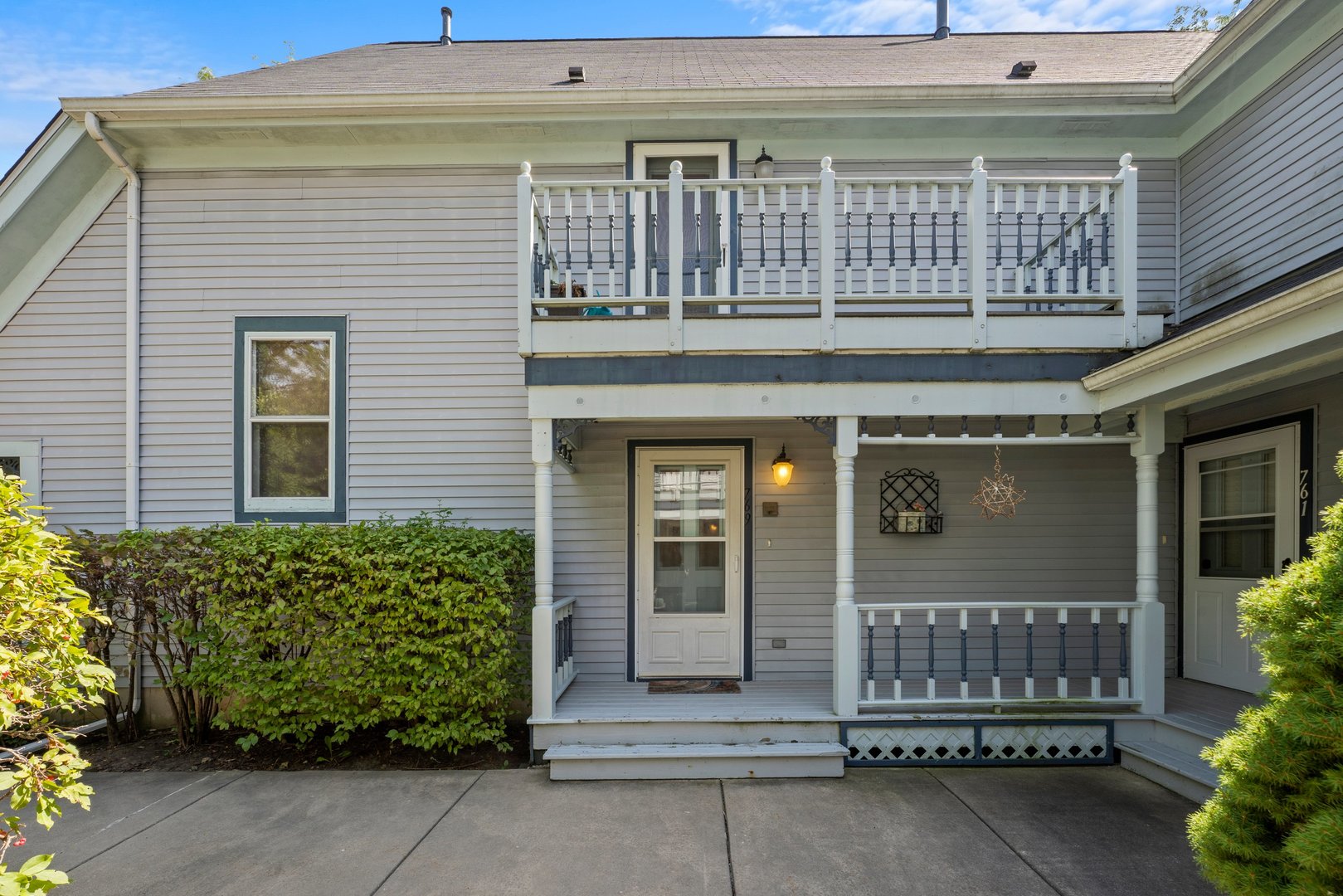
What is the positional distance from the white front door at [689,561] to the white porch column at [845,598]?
4.26ft

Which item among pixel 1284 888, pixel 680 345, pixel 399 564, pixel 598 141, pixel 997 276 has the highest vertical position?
pixel 598 141

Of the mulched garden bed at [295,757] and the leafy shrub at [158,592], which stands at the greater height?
the leafy shrub at [158,592]

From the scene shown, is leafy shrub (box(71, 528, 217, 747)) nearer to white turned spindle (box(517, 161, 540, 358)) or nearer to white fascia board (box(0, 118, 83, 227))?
white turned spindle (box(517, 161, 540, 358))

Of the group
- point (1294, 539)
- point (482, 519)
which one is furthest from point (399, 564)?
point (1294, 539)

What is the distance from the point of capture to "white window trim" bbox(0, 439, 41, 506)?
5.64 metres

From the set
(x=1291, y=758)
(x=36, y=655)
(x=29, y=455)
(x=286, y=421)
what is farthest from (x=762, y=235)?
(x=29, y=455)

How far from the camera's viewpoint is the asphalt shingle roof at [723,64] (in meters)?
5.71

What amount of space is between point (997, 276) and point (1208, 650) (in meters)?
3.61

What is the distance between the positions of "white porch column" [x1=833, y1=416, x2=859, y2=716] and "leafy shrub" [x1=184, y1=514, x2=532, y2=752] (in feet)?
7.13

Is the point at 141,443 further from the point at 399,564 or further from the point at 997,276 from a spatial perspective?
the point at 997,276

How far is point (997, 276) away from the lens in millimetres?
4461

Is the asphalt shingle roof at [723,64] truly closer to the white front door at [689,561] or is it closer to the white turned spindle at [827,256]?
the white turned spindle at [827,256]

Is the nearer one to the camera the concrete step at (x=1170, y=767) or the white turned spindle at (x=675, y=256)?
the concrete step at (x=1170, y=767)

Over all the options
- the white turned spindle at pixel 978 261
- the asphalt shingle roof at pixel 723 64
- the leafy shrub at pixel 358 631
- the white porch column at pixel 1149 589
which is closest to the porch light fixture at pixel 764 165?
the asphalt shingle roof at pixel 723 64
